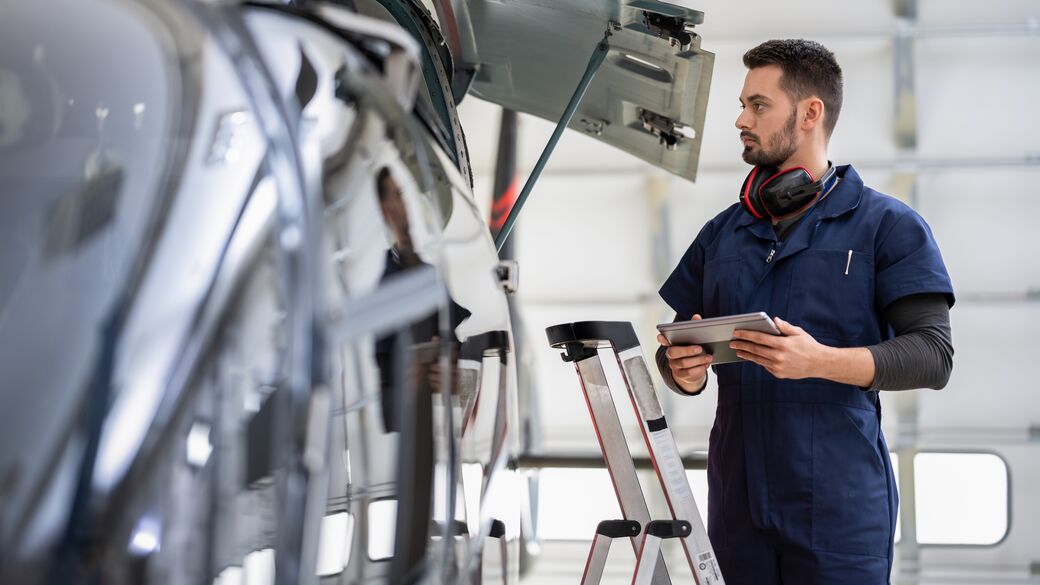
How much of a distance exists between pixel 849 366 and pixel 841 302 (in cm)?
20

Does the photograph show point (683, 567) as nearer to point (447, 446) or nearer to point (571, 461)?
point (571, 461)

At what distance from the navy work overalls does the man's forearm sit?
12 cm

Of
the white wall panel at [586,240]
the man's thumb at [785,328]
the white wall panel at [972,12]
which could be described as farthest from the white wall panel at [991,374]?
the man's thumb at [785,328]

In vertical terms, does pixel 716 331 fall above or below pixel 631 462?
above

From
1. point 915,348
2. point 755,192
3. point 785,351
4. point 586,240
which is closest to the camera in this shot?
point 785,351

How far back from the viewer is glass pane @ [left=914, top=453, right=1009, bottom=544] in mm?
5781

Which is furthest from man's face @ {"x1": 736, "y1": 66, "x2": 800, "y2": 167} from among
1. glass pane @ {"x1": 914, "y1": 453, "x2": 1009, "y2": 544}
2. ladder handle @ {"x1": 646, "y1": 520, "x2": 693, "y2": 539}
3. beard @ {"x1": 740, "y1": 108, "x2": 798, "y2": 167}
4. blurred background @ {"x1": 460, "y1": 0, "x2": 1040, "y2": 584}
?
glass pane @ {"x1": 914, "y1": 453, "x2": 1009, "y2": 544}

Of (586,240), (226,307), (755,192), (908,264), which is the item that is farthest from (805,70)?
(586,240)

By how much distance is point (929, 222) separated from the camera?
5957 millimetres

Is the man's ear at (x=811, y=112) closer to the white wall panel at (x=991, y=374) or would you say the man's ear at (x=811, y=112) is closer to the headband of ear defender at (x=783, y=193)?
the headband of ear defender at (x=783, y=193)

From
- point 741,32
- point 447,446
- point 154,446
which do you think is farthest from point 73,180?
point 741,32

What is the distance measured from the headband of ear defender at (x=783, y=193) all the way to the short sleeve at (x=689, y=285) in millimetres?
183

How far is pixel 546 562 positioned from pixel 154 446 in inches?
218

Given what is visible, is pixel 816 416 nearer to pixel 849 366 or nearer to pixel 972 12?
pixel 849 366
